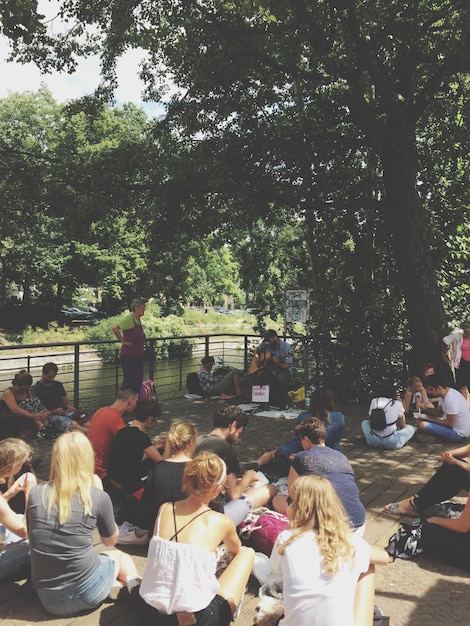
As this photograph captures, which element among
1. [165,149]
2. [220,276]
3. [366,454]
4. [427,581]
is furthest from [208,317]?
[427,581]

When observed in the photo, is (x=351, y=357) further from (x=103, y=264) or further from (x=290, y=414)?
(x=103, y=264)

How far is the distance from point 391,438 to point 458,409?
0.97 m

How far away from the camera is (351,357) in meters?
10.4

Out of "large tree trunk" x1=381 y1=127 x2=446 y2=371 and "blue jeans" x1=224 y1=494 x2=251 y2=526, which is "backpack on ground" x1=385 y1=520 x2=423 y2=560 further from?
"large tree trunk" x1=381 y1=127 x2=446 y2=371

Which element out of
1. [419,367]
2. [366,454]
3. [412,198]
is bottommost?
[366,454]

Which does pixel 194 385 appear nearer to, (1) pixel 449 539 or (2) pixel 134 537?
(2) pixel 134 537

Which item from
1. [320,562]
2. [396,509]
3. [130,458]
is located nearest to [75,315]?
[130,458]

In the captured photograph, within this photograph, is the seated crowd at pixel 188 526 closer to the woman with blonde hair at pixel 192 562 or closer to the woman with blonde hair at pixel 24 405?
the woman with blonde hair at pixel 192 562

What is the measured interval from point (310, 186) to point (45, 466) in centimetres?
729

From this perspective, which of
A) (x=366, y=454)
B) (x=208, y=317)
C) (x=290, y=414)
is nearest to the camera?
(x=366, y=454)

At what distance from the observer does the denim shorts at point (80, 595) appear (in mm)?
2988

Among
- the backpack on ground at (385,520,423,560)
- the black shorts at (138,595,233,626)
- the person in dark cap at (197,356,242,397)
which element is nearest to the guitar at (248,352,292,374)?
the person in dark cap at (197,356,242,397)

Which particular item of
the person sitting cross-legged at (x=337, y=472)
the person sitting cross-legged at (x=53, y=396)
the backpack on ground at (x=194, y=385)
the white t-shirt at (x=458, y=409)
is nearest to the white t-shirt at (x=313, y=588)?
the person sitting cross-legged at (x=337, y=472)

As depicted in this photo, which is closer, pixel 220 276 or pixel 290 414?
pixel 290 414
